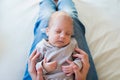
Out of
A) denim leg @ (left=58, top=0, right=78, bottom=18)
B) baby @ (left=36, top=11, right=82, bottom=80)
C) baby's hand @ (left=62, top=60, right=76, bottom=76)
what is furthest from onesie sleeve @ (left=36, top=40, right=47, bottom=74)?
denim leg @ (left=58, top=0, right=78, bottom=18)

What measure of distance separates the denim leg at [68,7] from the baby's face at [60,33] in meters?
0.24

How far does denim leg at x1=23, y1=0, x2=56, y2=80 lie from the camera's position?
1.17 metres

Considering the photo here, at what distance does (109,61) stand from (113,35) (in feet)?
0.63

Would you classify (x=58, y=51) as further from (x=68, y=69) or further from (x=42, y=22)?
(x=42, y=22)

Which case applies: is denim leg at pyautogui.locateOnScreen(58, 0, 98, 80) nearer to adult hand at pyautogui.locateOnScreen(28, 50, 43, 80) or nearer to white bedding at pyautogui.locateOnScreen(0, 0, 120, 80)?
white bedding at pyautogui.locateOnScreen(0, 0, 120, 80)

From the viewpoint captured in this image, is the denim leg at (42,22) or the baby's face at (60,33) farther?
the denim leg at (42,22)

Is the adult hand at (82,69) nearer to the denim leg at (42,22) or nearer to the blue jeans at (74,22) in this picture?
the blue jeans at (74,22)

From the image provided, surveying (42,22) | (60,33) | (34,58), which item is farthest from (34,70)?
(42,22)

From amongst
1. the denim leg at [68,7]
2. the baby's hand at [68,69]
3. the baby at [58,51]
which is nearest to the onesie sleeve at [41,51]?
the baby at [58,51]

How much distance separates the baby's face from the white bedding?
22 cm

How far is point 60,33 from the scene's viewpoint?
1.04 m

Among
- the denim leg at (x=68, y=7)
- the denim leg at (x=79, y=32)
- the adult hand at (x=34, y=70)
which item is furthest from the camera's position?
the denim leg at (x=68, y=7)

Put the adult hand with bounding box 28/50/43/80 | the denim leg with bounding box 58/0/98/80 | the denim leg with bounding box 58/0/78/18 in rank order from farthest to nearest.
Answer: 1. the denim leg with bounding box 58/0/78/18
2. the denim leg with bounding box 58/0/98/80
3. the adult hand with bounding box 28/50/43/80

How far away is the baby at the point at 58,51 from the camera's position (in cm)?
100
